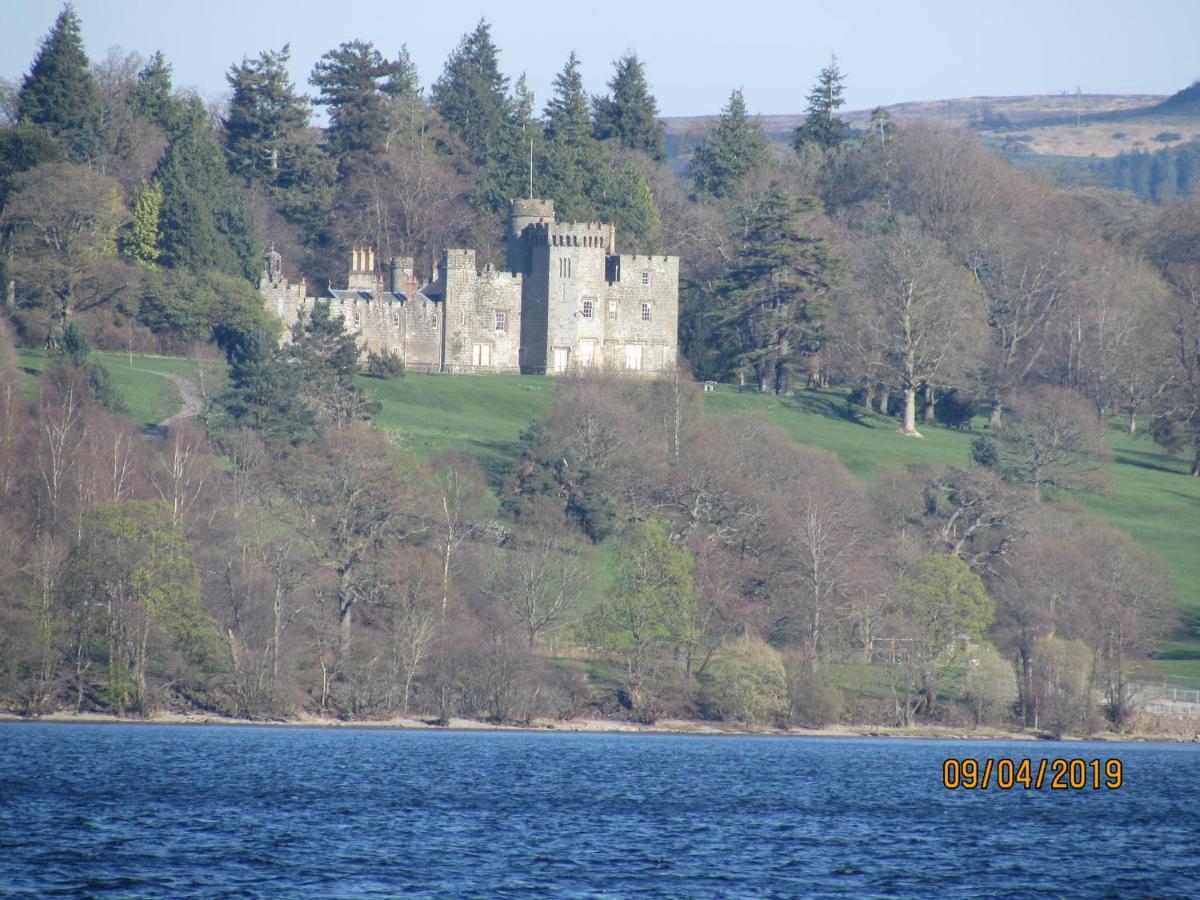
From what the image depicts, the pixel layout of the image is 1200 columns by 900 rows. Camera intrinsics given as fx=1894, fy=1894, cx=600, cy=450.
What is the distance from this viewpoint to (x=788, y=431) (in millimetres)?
81438

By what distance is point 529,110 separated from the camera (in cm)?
12694

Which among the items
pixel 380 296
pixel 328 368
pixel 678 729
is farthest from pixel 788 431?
pixel 678 729

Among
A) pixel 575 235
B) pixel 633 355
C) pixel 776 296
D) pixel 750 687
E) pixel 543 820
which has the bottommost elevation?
pixel 750 687

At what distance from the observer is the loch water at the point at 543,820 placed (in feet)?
94.6

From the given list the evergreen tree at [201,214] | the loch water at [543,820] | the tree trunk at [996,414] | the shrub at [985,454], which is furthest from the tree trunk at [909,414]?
the loch water at [543,820]

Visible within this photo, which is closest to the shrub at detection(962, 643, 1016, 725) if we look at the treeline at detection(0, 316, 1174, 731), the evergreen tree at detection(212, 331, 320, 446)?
the treeline at detection(0, 316, 1174, 731)

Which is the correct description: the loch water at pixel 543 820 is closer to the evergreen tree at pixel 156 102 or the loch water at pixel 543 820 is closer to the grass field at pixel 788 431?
the grass field at pixel 788 431

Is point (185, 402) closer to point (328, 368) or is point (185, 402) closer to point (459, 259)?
point (328, 368)

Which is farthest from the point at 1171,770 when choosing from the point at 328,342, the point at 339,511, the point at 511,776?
the point at 328,342

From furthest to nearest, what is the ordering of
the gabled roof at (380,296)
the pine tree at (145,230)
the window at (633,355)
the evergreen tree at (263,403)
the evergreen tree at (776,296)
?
the evergreen tree at (776,296)
the window at (633,355)
the gabled roof at (380,296)
the pine tree at (145,230)
the evergreen tree at (263,403)

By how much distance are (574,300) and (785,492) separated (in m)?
26.5

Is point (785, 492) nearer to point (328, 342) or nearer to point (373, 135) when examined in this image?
point (328, 342)

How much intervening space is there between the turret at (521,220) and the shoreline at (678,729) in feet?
140

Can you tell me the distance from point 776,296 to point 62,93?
3855 centimetres
